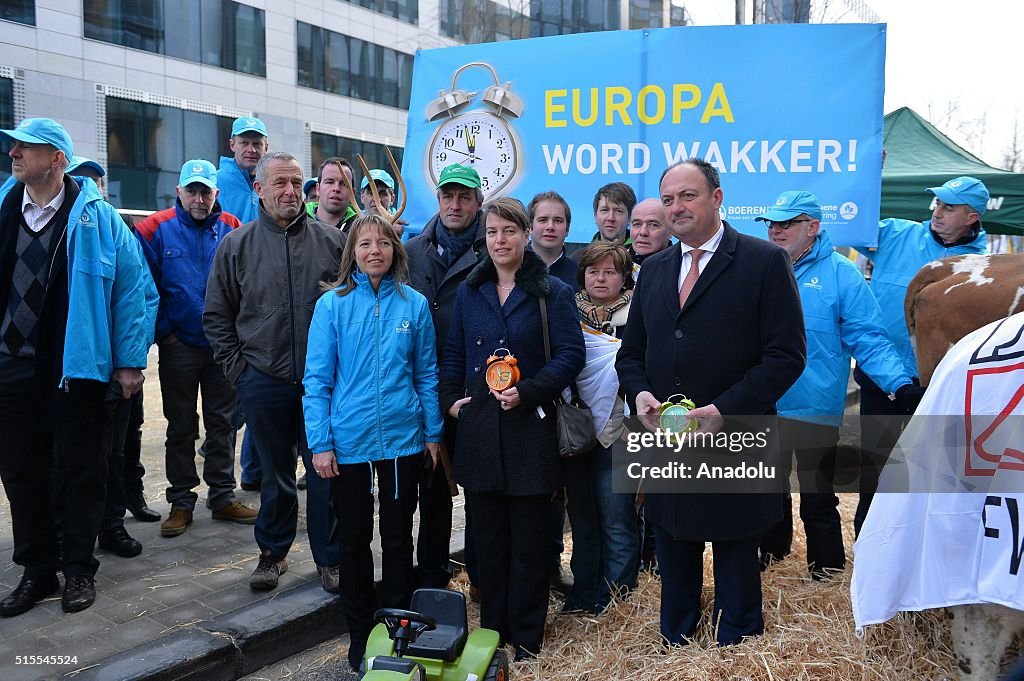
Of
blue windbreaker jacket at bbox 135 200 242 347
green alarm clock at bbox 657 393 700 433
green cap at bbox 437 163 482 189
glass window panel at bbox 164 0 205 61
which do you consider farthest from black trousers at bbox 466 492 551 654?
glass window panel at bbox 164 0 205 61

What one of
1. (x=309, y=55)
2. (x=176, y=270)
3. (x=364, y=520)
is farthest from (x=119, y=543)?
(x=309, y=55)

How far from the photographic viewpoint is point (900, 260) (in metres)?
4.88

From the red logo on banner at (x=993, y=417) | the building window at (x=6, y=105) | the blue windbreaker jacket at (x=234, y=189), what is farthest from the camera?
the building window at (x=6, y=105)

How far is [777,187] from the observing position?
559 centimetres

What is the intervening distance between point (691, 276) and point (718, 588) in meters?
1.30

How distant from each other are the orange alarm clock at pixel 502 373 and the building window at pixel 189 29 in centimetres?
2254

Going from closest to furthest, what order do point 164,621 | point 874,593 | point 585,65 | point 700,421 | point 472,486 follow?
point 874,593 < point 700,421 < point 472,486 < point 164,621 < point 585,65

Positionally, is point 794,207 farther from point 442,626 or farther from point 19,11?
point 19,11

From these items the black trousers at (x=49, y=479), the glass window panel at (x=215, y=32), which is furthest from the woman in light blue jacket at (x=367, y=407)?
the glass window panel at (x=215, y=32)

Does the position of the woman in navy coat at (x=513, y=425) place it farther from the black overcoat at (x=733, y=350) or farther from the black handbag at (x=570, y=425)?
the black overcoat at (x=733, y=350)

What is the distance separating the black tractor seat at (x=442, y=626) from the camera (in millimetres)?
2988

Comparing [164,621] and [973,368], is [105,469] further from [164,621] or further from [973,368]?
[973,368]

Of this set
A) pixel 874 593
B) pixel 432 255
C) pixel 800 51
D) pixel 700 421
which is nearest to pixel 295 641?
pixel 432 255

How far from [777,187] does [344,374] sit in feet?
11.4
